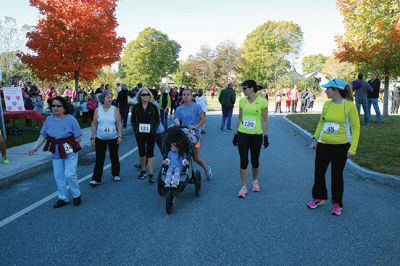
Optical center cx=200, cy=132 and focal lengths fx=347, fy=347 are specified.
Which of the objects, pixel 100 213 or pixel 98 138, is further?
pixel 98 138

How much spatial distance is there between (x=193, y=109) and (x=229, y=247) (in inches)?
125

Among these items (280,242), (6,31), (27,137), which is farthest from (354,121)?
(6,31)

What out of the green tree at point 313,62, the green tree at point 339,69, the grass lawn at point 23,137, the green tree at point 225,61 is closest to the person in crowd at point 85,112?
the grass lawn at point 23,137

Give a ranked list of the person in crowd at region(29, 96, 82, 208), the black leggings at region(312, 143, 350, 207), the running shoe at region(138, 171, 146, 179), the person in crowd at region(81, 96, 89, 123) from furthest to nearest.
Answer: the person in crowd at region(81, 96, 89, 123) → the running shoe at region(138, 171, 146, 179) → the person in crowd at region(29, 96, 82, 208) → the black leggings at region(312, 143, 350, 207)

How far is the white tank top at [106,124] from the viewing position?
658cm

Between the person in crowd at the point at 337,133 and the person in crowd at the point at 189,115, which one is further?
the person in crowd at the point at 189,115

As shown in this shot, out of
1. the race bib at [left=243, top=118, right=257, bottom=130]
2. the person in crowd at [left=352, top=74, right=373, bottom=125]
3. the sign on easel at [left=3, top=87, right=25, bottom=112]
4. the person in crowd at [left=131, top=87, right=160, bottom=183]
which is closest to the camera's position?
the race bib at [left=243, top=118, right=257, bottom=130]

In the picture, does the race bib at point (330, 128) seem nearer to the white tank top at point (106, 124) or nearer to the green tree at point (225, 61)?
the white tank top at point (106, 124)

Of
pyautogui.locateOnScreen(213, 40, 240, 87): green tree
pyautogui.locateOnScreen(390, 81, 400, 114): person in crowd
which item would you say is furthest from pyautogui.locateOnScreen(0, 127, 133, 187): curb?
pyautogui.locateOnScreen(213, 40, 240, 87): green tree

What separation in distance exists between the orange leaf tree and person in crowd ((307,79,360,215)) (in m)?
17.3

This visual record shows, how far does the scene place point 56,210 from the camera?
5293mm

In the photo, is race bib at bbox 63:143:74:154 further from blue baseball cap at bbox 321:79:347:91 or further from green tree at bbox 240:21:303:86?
green tree at bbox 240:21:303:86

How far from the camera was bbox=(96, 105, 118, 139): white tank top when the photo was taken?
6.58m

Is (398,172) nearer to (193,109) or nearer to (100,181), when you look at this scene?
(193,109)
